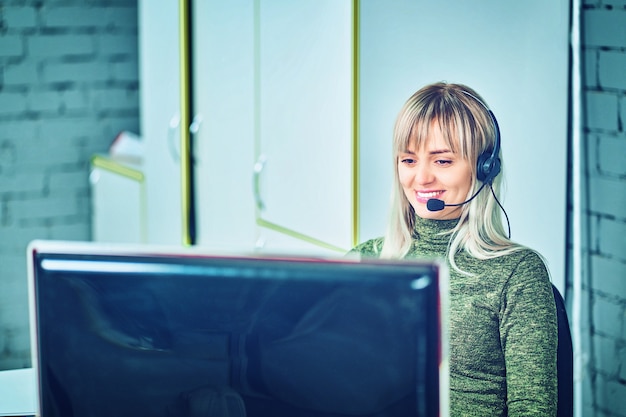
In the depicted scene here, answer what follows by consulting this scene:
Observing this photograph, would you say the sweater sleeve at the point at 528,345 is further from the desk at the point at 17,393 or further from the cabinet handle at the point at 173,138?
the cabinet handle at the point at 173,138

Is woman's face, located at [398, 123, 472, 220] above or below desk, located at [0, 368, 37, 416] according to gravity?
above

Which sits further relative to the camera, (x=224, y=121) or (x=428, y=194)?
(x=224, y=121)

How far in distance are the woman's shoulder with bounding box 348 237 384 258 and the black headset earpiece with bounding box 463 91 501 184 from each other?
0.76 feet

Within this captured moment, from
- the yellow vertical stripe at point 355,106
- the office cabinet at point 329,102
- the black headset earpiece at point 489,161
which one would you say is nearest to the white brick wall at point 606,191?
the office cabinet at point 329,102

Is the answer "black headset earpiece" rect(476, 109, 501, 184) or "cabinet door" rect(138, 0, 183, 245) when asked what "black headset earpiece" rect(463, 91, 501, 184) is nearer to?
"black headset earpiece" rect(476, 109, 501, 184)

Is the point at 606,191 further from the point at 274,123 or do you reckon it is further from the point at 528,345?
the point at 274,123

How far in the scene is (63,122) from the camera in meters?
3.54

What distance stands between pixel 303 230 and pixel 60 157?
1782 millimetres

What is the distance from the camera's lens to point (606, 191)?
1.70 meters

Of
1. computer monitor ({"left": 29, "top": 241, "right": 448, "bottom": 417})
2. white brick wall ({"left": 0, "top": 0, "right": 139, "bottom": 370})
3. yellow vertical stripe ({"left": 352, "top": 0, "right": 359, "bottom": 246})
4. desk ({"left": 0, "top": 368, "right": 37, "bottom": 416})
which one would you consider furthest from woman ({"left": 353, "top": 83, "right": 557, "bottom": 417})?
white brick wall ({"left": 0, "top": 0, "right": 139, "bottom": 370})

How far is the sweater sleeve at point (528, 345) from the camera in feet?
4.48

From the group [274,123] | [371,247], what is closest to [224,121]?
[274,123]

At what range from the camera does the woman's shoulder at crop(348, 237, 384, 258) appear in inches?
61.8

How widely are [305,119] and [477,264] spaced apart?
0.73 meters
